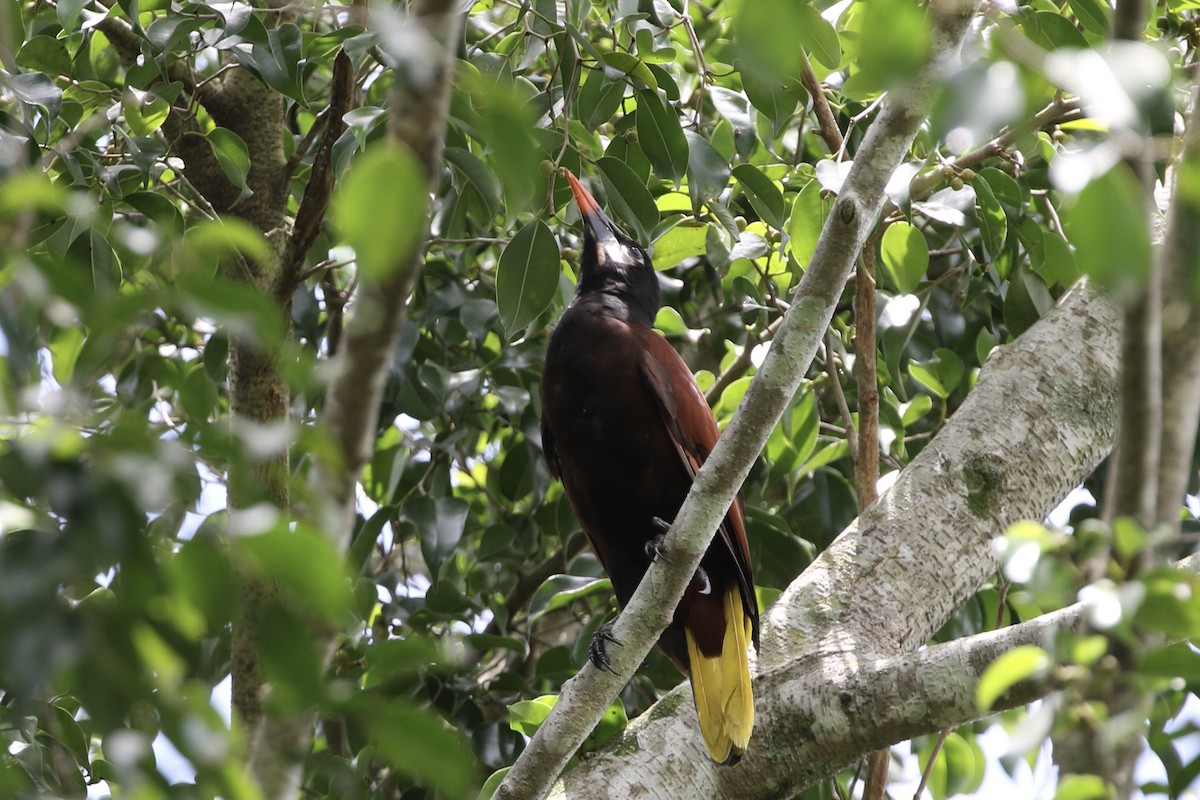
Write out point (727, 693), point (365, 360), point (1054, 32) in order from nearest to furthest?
point (365, 360) < point (1054, 32) < point (727, 693)

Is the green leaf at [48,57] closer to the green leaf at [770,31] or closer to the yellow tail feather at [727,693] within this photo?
the yellow tail feather at [727,693]

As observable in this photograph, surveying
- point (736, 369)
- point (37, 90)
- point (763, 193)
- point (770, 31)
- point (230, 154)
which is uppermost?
point (770, 31)

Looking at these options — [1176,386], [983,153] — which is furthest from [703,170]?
[1176,386]

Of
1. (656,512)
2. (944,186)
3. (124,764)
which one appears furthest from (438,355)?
(124,764)

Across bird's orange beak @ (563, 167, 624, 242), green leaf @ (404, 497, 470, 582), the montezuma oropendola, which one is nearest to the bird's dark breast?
the montezuma oropendola

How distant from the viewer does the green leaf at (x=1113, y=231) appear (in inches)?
26.9

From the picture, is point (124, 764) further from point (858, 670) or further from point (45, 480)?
point (858, 670)

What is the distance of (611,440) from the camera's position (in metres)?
2.97

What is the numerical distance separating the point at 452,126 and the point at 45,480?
1.45 m

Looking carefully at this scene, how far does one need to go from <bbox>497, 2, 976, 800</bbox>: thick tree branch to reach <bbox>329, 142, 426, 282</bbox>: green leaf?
970 millimetres

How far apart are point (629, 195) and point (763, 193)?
31 centimetres

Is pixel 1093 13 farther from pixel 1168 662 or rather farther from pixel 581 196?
pixel 1168 662

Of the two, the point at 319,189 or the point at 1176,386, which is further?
the point at 319,189

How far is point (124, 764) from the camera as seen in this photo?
77cm
